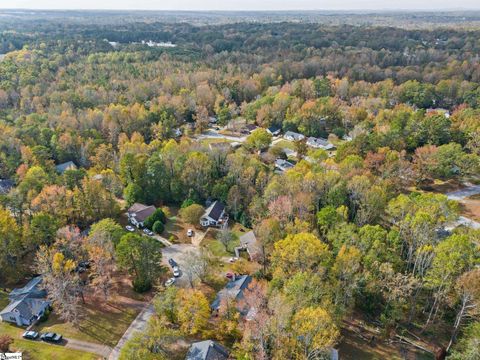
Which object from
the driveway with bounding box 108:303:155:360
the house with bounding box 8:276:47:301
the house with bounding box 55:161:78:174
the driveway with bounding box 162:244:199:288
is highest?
the house with bounding box 55:161:78:174

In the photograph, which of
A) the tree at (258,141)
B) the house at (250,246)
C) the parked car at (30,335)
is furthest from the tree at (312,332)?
the tree at (258,141)

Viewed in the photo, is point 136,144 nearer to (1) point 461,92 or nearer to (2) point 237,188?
(2) point 237,188

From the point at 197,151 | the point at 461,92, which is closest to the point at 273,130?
the point at 197,151

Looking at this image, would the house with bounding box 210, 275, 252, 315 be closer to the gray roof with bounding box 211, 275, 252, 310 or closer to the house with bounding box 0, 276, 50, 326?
the gray roof with bounding box 211, 275, 252, 310

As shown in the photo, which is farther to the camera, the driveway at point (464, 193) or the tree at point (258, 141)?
the tree at point (258, 141)

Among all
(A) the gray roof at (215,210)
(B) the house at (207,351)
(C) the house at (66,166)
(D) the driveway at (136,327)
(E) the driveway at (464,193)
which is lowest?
(D) the driveway at (136,327)

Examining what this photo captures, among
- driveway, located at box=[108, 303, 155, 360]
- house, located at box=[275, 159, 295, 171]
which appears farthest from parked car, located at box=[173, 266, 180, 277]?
house, located at box=[275, 159, 295, 171]

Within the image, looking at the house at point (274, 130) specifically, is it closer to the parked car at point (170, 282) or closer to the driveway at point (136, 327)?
the parked car at point (170, 282)
